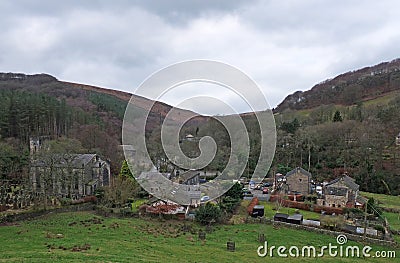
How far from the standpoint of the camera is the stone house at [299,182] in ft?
111

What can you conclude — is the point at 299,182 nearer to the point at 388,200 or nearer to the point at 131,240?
the point at 388,200

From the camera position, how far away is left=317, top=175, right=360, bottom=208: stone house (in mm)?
29344

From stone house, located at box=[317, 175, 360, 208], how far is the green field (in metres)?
9.11

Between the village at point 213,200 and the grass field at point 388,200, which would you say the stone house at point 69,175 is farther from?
the grass field at point 388,200

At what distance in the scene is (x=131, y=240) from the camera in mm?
17250

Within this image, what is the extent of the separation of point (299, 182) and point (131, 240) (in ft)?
71.8

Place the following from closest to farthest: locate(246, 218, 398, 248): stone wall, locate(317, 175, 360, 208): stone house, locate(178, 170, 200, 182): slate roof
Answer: locate(246, 218, 398, 248): stone wall, locate(317, 175, 360, 208): stone house, locate(178, 170, 200, 182): slate roof

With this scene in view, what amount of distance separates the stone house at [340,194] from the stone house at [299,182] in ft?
11.4

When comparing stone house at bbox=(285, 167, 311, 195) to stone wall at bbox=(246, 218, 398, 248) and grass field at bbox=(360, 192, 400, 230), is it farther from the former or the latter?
stone wall at bbox=(246, 218, 398, 248)

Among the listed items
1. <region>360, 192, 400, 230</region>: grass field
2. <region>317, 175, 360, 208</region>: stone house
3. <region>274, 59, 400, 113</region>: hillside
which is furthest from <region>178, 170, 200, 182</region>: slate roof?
<region>274, 59, 400, 113</region>: hillside

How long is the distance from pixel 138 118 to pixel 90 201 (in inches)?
480

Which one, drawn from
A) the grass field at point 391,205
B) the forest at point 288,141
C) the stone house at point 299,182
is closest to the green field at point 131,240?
the grass field at point 391,205

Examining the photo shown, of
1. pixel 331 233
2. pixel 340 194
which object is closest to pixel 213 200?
pixel 331 233

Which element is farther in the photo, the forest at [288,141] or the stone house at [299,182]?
the forest at [288,141]
